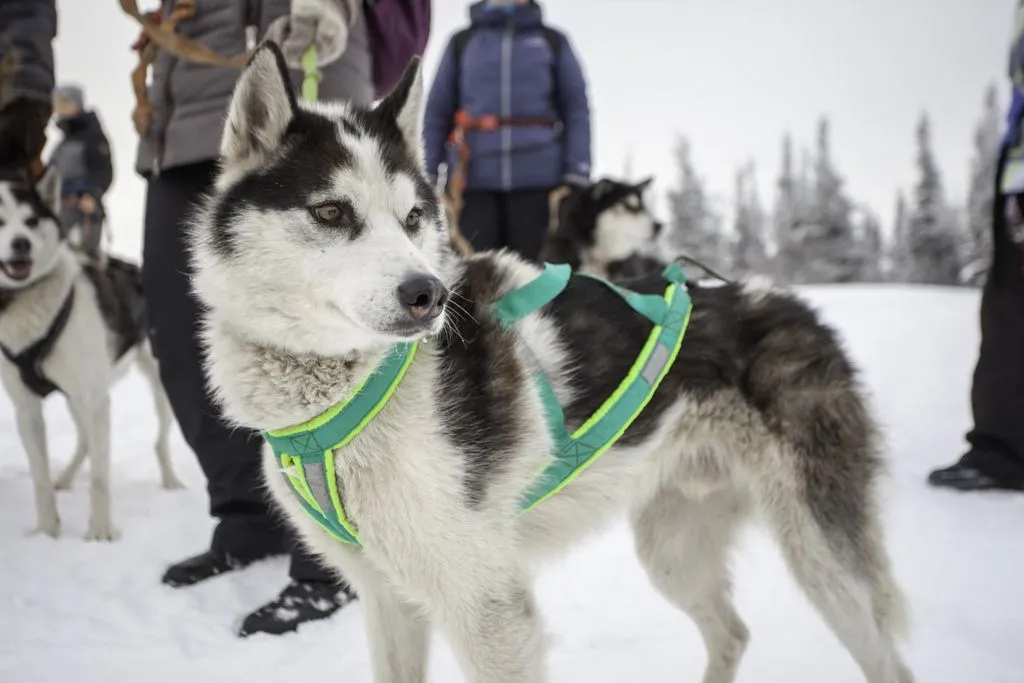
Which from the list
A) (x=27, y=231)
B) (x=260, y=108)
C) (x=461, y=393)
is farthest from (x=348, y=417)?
(x=27, y=231)

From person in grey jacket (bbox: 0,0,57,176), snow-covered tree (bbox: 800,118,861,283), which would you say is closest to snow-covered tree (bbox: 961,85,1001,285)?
snow-covered tree (bbox: 800,118,861,283)

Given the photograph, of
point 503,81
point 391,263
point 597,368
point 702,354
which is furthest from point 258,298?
point 503,81

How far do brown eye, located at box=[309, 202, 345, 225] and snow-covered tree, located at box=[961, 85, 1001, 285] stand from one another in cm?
2917

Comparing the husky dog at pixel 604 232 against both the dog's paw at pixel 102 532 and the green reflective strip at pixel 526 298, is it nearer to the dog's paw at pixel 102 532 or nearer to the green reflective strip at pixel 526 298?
the dog's paw at pixel 102 532

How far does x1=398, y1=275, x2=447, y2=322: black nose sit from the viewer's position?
1.44 metres

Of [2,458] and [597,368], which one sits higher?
[597,368]

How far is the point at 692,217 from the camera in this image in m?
34.1

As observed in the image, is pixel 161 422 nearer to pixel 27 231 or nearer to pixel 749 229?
pixel 27 231

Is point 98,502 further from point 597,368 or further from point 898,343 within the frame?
point 898,343

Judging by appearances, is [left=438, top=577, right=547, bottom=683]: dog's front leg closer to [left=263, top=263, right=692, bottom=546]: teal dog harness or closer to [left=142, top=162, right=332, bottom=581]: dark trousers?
[left=263, top=263, right=692, bottom=546]: teal dog harness

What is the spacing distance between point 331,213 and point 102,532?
2649mm

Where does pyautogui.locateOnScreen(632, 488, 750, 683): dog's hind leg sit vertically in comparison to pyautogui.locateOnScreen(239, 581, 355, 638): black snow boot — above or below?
above

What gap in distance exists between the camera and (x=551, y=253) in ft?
17.7

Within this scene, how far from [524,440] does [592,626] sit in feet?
3.99
